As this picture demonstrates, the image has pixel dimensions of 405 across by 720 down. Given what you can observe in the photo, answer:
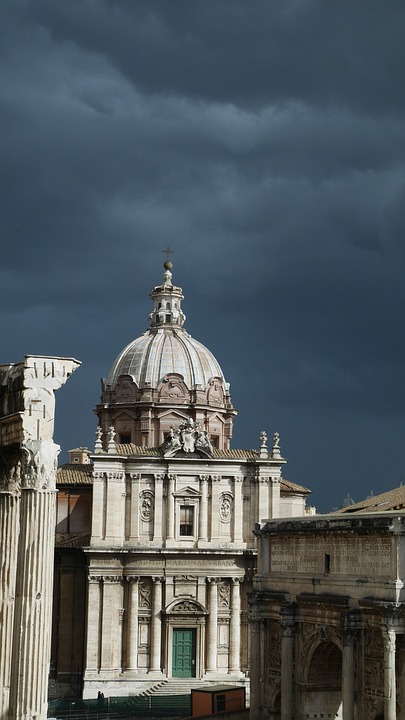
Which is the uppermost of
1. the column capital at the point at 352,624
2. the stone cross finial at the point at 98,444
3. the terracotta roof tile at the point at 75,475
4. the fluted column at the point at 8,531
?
the stone cross finial at the point at 98,444

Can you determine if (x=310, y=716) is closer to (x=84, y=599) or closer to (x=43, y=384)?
(x=84, y=599)

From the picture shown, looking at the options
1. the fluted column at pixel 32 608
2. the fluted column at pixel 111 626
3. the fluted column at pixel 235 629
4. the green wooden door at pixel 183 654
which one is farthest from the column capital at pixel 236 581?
the fluted column at pixel 32 608

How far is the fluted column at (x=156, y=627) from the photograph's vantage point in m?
60.3

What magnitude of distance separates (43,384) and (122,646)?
1588 inches

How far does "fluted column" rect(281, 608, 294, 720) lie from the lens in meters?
46.4

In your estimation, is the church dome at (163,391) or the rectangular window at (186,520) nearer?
the rectangular window at (186,520)

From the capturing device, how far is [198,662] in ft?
199

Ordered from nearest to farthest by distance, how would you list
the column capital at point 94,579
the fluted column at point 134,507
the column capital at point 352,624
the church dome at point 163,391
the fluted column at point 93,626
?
the column capital at point 352,624 → the fluted column at point 93,626 → the column capital at point 94,579 → the fluted column at point 134,507 → the church dome at point 163,391

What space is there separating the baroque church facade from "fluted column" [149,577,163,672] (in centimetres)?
6

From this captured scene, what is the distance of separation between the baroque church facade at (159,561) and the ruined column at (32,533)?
122ft

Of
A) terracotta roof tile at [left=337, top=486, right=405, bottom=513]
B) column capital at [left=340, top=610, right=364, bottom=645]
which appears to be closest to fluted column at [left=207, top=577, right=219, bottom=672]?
terracotta roof tile at [left=337, top=486, right=405, bottom=513]

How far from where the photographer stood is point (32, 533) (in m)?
22.7

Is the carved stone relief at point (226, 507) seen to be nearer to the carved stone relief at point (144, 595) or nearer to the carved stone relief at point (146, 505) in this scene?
the carved stone relief at point (146, 505)

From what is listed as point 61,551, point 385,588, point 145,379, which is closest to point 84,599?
point 61,551
